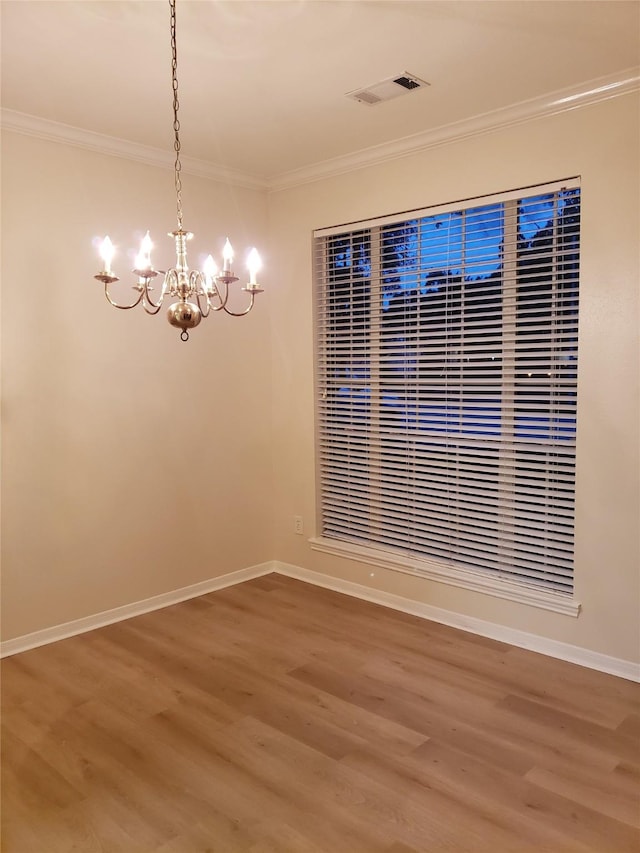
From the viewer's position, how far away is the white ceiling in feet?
8.32

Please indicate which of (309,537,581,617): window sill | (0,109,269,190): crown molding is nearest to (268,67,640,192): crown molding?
(0,109,269,190): crown molding

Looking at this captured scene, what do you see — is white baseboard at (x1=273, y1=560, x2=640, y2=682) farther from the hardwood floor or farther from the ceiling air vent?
the ceiling air vent

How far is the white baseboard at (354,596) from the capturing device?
3457 millimetres

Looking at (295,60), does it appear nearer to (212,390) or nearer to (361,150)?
(361,150)

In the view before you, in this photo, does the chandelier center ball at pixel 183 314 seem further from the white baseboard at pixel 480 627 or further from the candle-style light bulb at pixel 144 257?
the white baseboard at pixel 480 627

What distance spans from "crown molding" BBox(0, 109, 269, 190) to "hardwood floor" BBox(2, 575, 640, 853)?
2.74 meters

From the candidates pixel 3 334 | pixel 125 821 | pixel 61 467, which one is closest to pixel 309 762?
pixel 125 821

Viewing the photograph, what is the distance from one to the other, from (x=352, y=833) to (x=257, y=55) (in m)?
2.95

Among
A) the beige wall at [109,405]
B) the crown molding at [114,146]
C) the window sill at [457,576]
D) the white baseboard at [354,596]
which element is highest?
the crown molding at [114,146]

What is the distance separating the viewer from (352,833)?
88.2 inches

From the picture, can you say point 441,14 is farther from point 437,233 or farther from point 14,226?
point 14,226

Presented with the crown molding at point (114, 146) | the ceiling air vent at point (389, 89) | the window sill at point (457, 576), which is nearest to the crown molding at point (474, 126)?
the crown molding at point (114, 146)

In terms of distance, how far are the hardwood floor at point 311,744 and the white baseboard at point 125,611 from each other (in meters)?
0.10

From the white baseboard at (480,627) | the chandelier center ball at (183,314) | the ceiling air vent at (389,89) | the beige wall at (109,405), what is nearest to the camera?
the chandelier center ball at (183,314)
